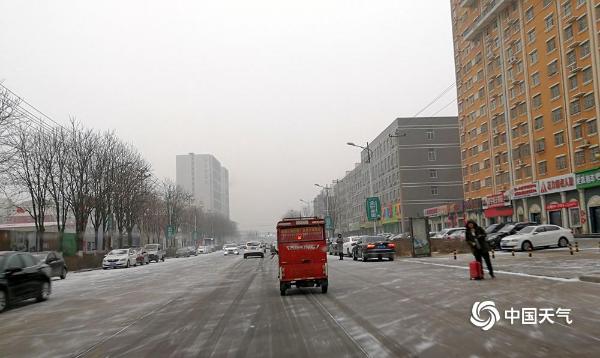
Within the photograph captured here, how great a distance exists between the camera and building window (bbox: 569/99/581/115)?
52750mm

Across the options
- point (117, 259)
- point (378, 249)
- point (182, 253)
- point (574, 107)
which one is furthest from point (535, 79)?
point (182, 253)

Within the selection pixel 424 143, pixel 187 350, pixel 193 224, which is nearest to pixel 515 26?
pixel 424 143

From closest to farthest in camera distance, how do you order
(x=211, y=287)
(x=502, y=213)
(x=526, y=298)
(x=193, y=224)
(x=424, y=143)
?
(x=526, y=298), (x=211, y=287), (x=502, y=213), (x=424, y=143), (x=193, y=224)

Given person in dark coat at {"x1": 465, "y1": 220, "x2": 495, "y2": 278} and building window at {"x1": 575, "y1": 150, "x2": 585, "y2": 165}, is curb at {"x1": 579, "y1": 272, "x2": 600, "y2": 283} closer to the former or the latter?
person in dark coat at {"x1": 465, "y1": 220, "x2": 495, "y2": 278}

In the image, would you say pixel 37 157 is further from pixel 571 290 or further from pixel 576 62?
pixel 576 62

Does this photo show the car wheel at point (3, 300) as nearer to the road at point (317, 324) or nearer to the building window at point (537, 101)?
the road at point (317, 324)

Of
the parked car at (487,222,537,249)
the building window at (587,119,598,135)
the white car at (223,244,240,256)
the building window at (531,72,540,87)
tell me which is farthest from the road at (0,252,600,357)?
the white car at (223,244,240,256)

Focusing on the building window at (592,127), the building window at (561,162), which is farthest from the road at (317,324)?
the building window at (561,162)

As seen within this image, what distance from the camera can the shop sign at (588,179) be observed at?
159 ft

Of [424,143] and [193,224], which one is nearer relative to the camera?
[424,143]

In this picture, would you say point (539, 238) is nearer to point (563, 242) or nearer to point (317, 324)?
point (563, 242)

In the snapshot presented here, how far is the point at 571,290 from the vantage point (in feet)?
42.4

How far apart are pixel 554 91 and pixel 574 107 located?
4265mm

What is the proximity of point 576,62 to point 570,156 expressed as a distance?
925 centimetres
